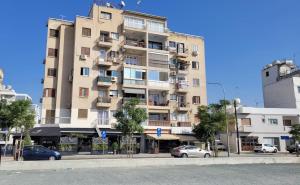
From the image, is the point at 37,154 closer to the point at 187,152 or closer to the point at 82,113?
the point at 82,113

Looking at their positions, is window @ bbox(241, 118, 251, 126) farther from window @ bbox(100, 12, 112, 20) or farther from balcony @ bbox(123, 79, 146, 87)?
window @ bbox(100, 12, 112, 20)

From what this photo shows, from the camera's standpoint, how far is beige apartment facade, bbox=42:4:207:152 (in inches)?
1681

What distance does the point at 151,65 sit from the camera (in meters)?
47.5

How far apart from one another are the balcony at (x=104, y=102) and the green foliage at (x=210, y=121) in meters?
13.2

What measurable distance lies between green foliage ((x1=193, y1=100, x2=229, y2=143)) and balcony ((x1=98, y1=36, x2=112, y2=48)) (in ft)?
56.0

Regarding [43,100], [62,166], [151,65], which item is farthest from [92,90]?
[62,166]

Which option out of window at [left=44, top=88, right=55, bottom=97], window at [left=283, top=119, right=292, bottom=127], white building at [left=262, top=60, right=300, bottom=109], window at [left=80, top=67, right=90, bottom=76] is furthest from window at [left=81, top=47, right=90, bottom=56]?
white building at [left=262, top=60, right=300, bottom=109]

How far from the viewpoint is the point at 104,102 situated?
4316 cm

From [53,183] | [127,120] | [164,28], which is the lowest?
[53,183]

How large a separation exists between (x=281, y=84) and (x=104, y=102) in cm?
3748

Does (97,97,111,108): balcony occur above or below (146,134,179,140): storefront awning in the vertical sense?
above

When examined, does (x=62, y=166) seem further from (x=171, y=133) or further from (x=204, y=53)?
(x=204, y=53)

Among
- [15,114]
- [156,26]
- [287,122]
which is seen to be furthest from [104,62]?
[287,122]

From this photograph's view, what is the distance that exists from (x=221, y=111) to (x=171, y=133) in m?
10.1
